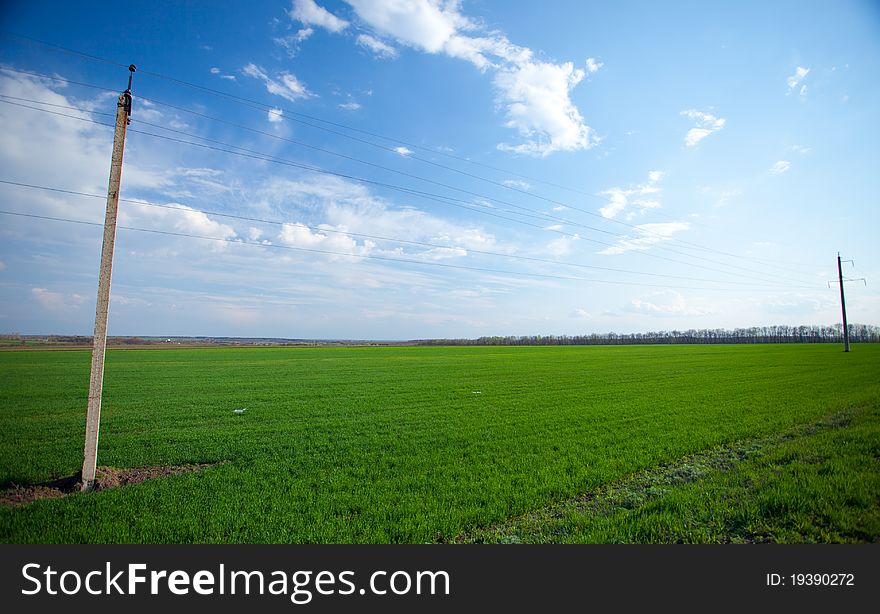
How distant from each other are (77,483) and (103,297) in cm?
429

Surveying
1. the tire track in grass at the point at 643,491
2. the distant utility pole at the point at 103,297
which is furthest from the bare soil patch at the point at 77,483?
the tire track in grass at the point at 643,491

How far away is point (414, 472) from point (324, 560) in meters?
4.29

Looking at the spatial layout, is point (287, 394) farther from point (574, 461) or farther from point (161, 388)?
point (574, 461)

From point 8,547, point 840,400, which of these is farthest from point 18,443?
point 840,400

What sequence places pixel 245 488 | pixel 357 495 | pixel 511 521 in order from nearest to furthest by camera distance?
pixel 511 521 < pixel 357 495 < pixel 245 488

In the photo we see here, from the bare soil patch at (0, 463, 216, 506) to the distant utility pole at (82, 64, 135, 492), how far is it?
0.28 metres

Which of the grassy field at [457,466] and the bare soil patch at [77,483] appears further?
the bare soil patch at [77,483]

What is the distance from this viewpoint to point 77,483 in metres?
8.88

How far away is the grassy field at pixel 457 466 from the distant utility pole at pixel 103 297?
95cm

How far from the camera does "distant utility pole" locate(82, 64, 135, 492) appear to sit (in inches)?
350

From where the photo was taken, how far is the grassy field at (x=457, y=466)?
657cm

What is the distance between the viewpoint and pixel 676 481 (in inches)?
353

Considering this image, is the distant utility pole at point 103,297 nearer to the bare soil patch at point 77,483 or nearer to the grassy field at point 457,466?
the bare soil patch at point 77,483

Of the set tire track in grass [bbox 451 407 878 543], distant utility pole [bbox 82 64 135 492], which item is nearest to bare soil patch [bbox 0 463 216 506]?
distant utility pole [bbox 82 64 135 492]
